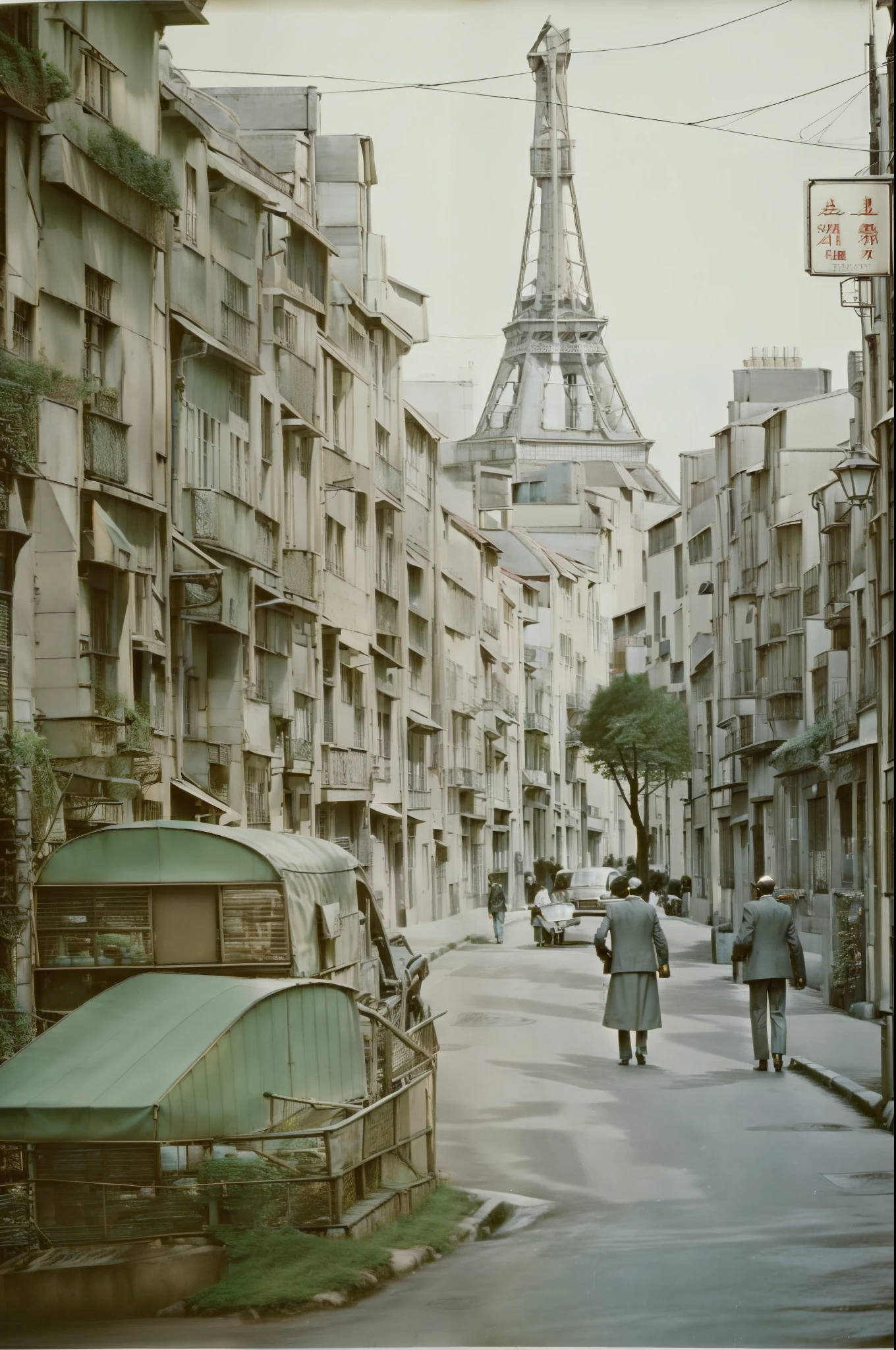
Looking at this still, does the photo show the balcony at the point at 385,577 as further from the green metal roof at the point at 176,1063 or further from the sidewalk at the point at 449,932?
the green metal roof at the point at 176,1063

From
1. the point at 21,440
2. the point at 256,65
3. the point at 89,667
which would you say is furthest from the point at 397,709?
the point at 256,65

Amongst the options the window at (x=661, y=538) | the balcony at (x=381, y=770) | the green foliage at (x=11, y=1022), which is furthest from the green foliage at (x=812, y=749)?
the green foliage at (x=11, y=1022)

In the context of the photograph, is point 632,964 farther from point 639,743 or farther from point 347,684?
point 347,684

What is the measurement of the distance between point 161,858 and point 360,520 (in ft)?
7.42

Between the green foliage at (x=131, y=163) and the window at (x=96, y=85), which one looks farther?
the green foliage at (x=131, y=163)

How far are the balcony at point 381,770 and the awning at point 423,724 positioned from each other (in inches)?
11.1

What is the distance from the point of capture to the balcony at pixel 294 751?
31.7 ft

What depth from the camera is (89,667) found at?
9.20m

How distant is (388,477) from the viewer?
10180 millimetres

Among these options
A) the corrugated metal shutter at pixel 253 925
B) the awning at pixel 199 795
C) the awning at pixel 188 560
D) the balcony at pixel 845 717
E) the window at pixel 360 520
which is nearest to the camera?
the corrugated metal shutter at pixel 253 925

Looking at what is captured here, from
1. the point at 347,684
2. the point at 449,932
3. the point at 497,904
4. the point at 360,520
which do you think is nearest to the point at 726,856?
the point at 449,932

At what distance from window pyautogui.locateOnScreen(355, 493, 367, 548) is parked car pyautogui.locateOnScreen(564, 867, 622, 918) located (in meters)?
1.99

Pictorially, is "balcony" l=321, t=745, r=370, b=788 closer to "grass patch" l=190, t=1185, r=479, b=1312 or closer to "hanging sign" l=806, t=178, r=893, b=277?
"grass patch" l=190, t=1185, r=479, b=1312

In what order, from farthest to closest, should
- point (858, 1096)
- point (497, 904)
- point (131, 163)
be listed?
point (497, 904)
point (131, 163)
point (858, 1096)
